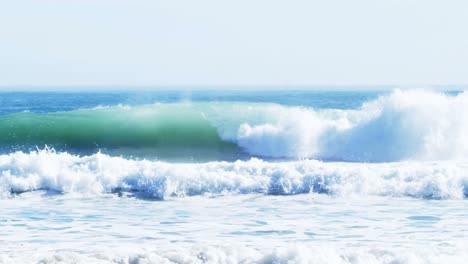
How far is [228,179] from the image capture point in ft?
38.1

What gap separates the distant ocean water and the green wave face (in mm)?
57

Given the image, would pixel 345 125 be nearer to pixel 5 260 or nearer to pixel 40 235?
pixel 40 235

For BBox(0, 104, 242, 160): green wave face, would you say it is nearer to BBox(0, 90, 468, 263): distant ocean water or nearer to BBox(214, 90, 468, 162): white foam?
BBox(0, 90, 468, 263): distant ocean water

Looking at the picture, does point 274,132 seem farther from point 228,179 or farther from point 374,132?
point 228,179

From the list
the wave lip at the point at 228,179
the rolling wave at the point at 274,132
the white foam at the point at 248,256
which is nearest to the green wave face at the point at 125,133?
the rolling wave at the point at 274,132

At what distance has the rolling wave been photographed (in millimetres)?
15945

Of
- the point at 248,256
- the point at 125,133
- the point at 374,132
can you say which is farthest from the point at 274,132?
the point at 248,256

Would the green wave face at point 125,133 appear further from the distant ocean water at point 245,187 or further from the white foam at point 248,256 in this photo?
the white foam at point 248,256

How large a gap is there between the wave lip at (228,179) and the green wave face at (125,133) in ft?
13.9

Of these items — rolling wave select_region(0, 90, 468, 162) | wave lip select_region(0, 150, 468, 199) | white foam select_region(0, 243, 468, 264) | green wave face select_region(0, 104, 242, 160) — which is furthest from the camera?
green wave face select_region(0, 104, 242, 160)

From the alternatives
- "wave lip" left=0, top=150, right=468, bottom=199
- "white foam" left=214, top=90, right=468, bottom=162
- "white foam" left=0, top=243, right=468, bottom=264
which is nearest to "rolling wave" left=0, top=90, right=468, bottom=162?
"white foam" left=214, top=90, right=468, bottom=162

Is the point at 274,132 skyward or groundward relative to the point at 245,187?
skyward

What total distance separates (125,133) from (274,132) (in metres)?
4.11

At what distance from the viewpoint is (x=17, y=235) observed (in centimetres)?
832
